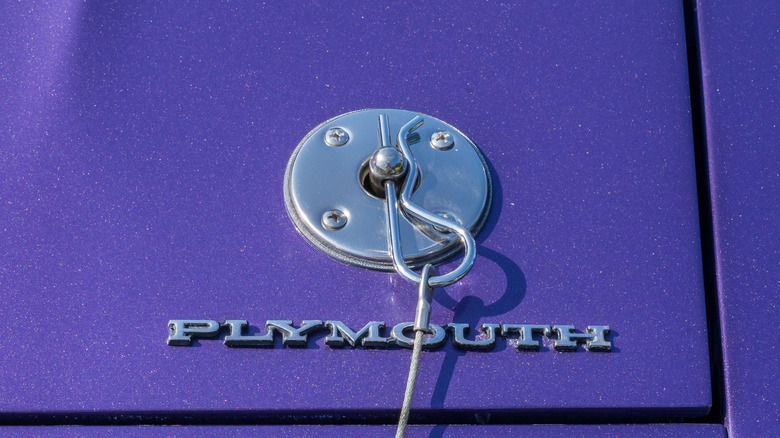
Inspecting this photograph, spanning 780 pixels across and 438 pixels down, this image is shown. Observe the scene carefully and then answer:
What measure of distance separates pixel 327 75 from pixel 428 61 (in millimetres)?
91

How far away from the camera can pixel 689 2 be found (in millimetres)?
816

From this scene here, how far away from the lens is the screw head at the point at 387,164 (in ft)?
2.16

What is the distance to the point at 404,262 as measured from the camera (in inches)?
25.2

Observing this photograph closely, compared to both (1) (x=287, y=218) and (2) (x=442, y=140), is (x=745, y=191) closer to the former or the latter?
(2) (x=442, y=140)

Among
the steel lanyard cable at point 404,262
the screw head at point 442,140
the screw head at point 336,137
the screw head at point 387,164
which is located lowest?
the steel lanyard cable at point 404,262

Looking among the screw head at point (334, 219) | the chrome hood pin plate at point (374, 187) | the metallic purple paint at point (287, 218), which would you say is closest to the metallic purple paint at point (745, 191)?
the metallic purple paint at point (287, 218)

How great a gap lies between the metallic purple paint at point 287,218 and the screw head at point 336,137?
28mm

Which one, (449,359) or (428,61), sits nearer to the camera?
(449,359)

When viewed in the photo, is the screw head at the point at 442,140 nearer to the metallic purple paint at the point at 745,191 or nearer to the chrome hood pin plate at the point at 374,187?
the chrome hood pin plate at the point at 374,187

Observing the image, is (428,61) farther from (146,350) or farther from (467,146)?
(146,350)

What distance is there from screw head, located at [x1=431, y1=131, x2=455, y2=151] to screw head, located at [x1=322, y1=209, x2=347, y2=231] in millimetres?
103

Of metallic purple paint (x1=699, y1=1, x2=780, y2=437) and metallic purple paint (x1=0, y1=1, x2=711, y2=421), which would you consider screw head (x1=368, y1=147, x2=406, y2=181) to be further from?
metallic purple paint (x1=699, y1=1, x2=780, y2=437)

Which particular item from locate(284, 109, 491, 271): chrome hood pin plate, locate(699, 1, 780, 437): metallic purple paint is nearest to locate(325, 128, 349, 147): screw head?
locate(284, 109, 491, 271): chrome hood pin plate

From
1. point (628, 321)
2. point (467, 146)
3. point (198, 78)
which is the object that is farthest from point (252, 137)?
point (628, 321)
